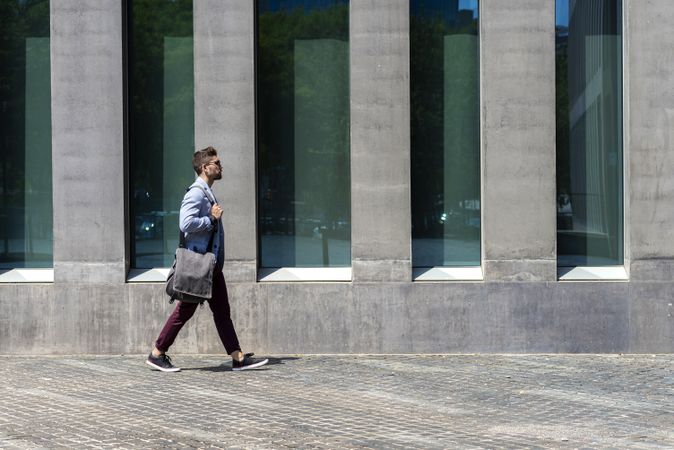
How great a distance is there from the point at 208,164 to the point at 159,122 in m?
1.93

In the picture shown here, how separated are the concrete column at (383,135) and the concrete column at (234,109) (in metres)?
1.13

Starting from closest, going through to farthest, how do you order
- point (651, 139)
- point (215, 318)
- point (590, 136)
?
point (215, 318) < point (651, 139) < point (590, 136)

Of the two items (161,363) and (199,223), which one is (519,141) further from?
(161,363)

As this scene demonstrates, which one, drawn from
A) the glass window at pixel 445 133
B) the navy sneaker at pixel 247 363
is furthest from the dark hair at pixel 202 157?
the glass window at pixel 445 133

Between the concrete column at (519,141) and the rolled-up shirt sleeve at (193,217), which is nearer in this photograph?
the rolled-up shirt sleeve at (193,217)

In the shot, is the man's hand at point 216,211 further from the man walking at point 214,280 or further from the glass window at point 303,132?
the glass window at point 303,132

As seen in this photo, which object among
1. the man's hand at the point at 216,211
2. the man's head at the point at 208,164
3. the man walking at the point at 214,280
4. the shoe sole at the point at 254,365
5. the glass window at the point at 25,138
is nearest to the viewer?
the man's hand at the point at 216,211

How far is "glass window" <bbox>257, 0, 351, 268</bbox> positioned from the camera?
509 inches

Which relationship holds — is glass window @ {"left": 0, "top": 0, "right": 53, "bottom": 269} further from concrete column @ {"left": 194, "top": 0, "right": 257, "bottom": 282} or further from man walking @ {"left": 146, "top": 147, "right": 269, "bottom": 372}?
man walking @ {"left": 146, "top": 147, "right": 269, "bottom": 372}

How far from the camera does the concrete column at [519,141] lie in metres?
12.5

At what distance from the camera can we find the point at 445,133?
13.0 m

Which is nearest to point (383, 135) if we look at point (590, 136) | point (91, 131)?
point (590, 136)

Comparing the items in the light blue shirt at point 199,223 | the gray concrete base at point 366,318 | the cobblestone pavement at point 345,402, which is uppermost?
the light blue shirt at point 199,223

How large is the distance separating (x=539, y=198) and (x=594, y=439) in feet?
15.6
